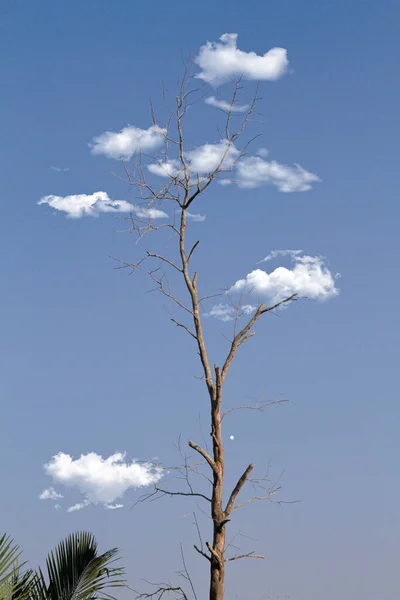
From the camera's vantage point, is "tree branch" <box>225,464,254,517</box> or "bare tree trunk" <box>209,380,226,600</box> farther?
"tree branch" <box>225,464,254,517</box>

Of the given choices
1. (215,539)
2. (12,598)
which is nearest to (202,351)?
(215,539)

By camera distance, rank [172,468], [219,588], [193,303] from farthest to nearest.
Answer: [193,303] → [172,468] → [219,588]

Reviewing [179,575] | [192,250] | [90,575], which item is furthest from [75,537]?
[192,250]

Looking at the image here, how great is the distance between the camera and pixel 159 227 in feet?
24.2

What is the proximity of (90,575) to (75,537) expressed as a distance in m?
0.40

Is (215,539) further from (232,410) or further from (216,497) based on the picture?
(232,410)

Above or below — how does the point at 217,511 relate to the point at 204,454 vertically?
Answer: below

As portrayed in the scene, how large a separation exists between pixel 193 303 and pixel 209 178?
1268mm

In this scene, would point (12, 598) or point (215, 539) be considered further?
point (12, 598)

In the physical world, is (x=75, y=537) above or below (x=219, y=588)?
above

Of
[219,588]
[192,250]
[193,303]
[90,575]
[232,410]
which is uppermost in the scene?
[192,250]

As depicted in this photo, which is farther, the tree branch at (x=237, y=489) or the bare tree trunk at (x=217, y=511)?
the tree branch at (x=237, y=489)

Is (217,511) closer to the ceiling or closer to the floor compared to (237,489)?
closer to the floor

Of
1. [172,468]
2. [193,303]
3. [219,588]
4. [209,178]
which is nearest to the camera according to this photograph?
[219,588]
